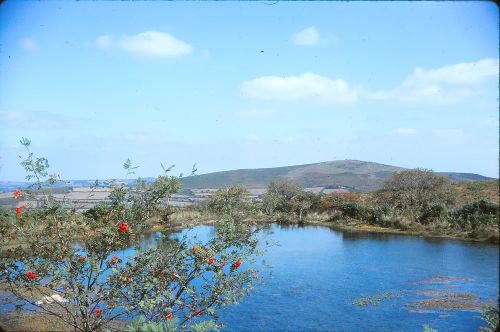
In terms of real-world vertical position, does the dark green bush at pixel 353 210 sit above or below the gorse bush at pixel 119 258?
below

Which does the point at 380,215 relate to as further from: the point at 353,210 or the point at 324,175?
the point at 324,175

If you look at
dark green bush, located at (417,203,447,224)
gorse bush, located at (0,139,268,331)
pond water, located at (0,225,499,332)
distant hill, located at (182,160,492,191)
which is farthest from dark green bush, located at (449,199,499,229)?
distant hill, located at (182,160,492,191)

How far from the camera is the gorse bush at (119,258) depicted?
15.8 ft

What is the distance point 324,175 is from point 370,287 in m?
49.2

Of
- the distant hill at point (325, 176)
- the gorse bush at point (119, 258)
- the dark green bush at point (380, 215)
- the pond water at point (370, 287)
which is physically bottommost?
the pond water at point (370, 287)

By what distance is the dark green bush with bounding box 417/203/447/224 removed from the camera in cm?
2552

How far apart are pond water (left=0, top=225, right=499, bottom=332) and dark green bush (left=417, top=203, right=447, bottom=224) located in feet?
14.4

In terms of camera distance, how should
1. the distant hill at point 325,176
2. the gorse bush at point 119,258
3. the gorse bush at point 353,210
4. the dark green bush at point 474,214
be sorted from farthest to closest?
the distant hill at point 325,176
the gorse bush at point 353,210
the dark green bush at point 474,214
the gorse bush at point 119,258

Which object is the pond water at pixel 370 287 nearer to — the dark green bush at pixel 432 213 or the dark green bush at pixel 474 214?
the dark green bush at pixel 474 214

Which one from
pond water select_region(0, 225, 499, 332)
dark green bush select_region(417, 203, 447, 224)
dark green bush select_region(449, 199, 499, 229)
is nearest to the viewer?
pond water select_region(0, 225, 499, 332)

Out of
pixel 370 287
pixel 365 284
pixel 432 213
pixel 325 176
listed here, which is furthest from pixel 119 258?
pixel 325 176

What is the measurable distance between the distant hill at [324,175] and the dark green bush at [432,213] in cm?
2232

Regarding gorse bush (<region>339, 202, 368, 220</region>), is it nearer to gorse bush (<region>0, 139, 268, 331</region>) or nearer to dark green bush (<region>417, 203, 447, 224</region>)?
dark green bush (<region>417, 203, 447, 224</region>)

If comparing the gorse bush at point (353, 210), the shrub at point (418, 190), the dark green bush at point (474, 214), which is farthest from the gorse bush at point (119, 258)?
the gorse bush at point (353, 210)
